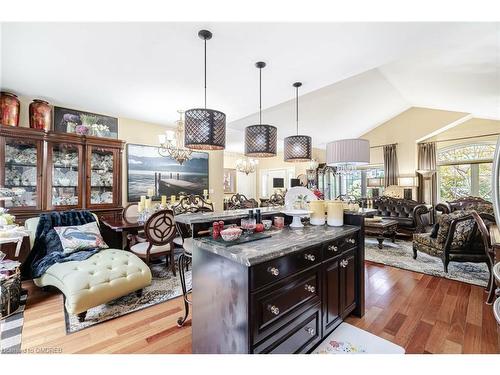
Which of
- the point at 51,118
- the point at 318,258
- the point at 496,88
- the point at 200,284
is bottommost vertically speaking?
the point at 200,284

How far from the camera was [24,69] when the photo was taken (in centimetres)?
259

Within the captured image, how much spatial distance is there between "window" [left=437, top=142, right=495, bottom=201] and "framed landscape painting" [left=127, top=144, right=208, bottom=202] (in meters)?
6.79

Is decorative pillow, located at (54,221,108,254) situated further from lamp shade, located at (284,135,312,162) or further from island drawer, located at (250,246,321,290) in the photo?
lamp shade, located at (284,135,312,162)

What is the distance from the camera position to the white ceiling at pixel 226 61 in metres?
2.06

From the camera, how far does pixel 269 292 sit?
4.11 feet

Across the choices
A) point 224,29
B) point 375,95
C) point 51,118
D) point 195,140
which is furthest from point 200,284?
point 375,95

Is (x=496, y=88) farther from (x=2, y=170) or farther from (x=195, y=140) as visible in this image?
(x=2, y=170)

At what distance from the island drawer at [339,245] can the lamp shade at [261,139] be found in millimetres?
1153

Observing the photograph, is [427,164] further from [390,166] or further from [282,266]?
[282,266]

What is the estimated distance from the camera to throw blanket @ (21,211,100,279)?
245 centimetres

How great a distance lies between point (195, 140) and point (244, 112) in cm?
242

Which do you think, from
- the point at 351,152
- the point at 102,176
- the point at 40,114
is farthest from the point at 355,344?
the point at 40,114

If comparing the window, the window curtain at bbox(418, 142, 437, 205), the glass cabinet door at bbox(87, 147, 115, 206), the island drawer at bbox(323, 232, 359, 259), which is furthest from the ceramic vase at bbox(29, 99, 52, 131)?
the window

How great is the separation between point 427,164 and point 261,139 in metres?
6.39
